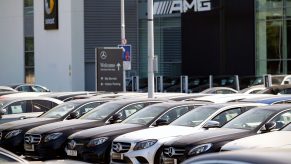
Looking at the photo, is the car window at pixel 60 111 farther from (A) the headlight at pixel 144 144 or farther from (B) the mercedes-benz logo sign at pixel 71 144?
(A) the headlight at pixel 144 144

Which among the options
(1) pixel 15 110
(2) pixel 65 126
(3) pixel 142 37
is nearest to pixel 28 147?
(2) pixel 65 126

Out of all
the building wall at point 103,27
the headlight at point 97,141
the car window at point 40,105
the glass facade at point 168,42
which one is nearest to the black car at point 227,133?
the headlight at point 97,141

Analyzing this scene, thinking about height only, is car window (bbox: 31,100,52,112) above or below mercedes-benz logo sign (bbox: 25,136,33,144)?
above

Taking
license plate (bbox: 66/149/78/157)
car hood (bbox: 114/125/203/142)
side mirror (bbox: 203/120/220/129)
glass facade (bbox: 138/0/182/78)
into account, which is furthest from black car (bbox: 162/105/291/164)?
glass facade (bbox: 138/0/182/78)

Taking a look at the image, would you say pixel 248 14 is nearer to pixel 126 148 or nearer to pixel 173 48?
pixel 173 48

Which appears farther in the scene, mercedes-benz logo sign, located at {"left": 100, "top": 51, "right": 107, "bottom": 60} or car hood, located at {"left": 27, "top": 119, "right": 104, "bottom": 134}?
mercedes-benz logo sign, located at {"left": 100, "top": 51, "right": 107, "bottom": 60}

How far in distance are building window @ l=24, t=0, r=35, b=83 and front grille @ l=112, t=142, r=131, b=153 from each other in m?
36.2

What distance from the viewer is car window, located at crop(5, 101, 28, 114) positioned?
18.9 meters

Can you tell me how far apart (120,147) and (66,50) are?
106ft

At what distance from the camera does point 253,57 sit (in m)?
38.2

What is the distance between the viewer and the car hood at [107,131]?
13.2 m

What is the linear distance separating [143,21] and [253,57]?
992 cm

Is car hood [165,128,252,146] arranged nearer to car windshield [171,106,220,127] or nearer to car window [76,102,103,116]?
car windshield [171,106,220,127]

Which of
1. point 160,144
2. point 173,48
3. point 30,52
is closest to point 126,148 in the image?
point 160,144
